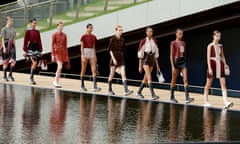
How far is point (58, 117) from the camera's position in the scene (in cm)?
1451

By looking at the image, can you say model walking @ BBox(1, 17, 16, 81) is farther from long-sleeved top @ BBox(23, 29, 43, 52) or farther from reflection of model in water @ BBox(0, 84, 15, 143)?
reflection of model in water @ BBox(0, 84, 15, 143)

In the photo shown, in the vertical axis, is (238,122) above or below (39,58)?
below

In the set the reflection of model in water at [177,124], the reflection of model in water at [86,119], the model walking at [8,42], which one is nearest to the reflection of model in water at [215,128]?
the reflection of model in water at [177,124]

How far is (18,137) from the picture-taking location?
1152cm

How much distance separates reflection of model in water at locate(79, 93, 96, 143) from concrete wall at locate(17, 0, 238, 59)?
630cm

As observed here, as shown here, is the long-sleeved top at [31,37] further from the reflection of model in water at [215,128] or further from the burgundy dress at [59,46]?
the reflection of model in water at [215,128]

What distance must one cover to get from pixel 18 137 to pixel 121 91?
9627 millimetres

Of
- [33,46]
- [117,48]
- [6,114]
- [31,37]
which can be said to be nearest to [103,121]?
[6,114]

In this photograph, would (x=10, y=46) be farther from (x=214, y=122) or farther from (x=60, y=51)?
(x=214, y=122)

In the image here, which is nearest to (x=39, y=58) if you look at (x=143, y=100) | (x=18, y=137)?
(x=143, y=100)

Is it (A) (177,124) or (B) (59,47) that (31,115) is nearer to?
(A) (177,124)

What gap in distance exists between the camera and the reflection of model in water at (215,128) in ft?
40.6

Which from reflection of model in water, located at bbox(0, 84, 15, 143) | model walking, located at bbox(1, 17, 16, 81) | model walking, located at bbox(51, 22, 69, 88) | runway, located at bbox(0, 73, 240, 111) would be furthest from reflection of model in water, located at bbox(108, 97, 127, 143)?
model walking, located at bbox(1, 17, 16, 81)

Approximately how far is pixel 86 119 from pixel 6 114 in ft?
5.29
